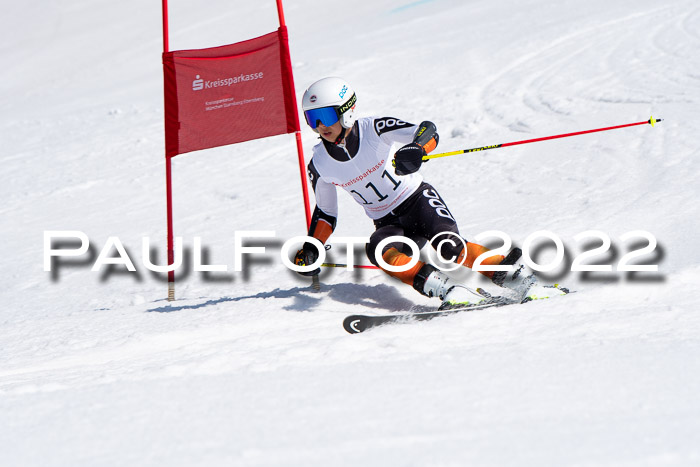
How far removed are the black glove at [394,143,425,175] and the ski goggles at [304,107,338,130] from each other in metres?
0.44

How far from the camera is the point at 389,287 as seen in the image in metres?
4.86

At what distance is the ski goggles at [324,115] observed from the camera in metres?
4.20

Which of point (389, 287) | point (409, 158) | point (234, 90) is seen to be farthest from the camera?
point (234, 90)

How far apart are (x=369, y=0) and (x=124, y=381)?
68.1 feet

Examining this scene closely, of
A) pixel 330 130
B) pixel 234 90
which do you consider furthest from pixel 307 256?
pixel 234 90

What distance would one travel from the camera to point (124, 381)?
2.98m

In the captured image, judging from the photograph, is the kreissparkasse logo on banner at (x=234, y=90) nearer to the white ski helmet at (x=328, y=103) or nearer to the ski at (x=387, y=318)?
the white ski helmet at (x=328, y=103)

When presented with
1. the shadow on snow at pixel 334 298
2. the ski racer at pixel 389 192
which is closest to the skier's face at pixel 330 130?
the ski racer at pixel 389 192

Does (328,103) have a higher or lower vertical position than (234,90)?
lower

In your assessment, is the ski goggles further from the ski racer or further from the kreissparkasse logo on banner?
the kreissparkasse logo on banner

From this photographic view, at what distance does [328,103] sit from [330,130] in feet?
0.61

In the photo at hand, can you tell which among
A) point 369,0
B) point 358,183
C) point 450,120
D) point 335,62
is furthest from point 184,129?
point 369,0

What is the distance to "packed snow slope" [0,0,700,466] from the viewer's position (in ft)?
7.29

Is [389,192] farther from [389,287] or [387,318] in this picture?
[387,318]
